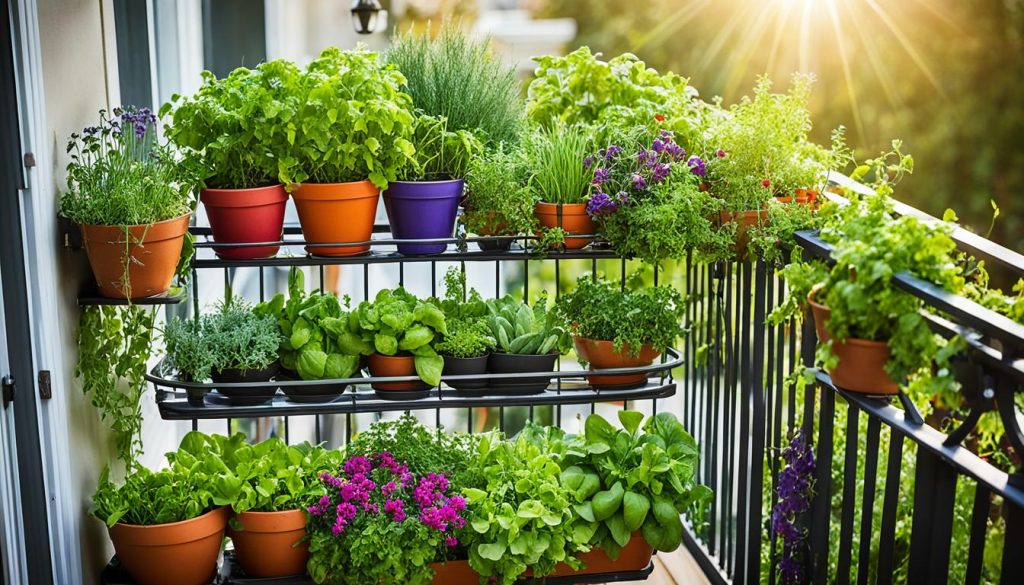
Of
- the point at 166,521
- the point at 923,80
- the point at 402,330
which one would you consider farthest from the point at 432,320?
the point at 923,80

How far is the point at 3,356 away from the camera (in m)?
2.02

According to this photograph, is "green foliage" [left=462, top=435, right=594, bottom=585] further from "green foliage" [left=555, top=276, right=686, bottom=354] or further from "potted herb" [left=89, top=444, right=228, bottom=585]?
"potted herb" [left=89, top=444, right=228, bottom=585]

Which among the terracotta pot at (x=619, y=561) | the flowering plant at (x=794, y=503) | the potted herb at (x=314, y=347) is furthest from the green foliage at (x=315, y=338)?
the flowering plant at (x=794, y=503)

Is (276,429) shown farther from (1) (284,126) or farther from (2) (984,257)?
(2) (984,257)

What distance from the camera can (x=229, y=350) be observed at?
2.29 m

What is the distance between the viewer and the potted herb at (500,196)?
238 cm

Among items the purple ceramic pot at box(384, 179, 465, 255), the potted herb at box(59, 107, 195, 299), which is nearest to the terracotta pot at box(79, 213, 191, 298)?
the potted herb at box(59, 107, 195, 299)

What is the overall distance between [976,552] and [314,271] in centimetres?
674

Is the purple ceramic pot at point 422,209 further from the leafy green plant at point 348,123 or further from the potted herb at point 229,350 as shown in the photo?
the potted herb at point 229,350

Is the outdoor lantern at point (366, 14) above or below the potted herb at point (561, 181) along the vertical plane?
above

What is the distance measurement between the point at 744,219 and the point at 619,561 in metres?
0.93

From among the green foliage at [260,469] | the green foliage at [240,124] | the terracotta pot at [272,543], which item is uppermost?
the green foliage at [240,124]

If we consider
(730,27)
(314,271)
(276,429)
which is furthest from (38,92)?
(730,27)

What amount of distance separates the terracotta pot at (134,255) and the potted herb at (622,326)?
970 mm
